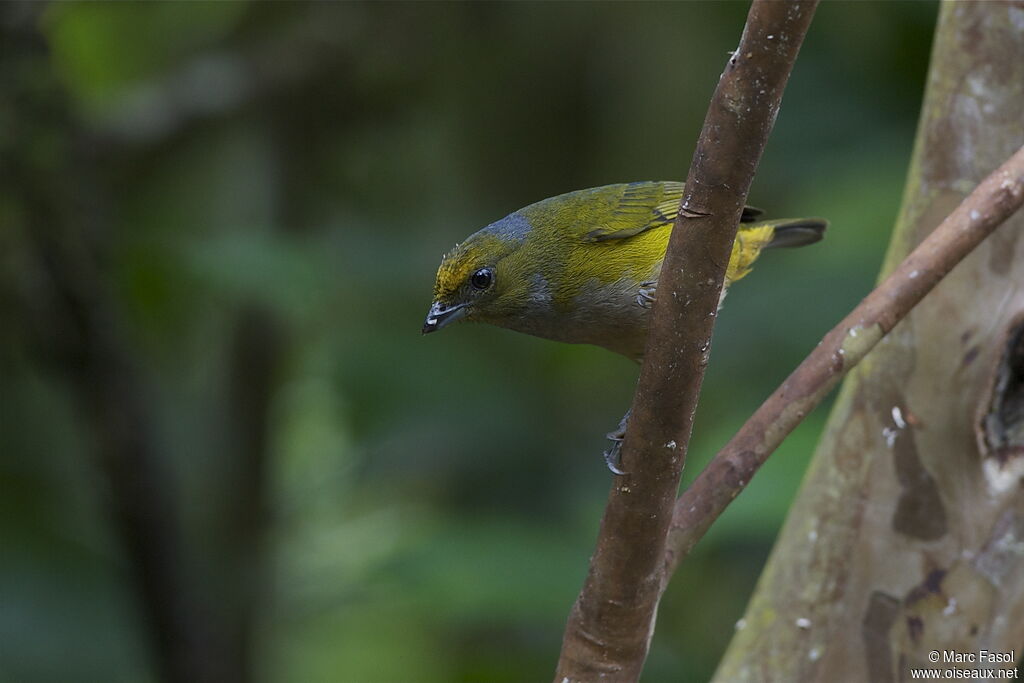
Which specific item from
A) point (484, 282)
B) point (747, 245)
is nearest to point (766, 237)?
point (747, 245)

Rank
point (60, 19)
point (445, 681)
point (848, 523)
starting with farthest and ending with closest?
point (60, 19), point (445, 681), point (848, 523)

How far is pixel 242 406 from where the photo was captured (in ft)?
18.4

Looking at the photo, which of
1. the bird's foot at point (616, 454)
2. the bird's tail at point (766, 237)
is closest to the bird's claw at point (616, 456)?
the bird's foot at point (616, 454)

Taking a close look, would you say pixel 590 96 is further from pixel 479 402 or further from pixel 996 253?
pixel 996 253

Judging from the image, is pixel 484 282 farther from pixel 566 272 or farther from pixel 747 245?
pixel 747 245

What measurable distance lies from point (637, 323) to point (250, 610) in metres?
2.76

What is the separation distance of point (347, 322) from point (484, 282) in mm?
2451

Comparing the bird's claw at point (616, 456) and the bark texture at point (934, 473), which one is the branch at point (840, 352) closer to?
the bird's claw at point (616, 456)

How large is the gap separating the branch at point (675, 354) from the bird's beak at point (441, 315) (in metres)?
1.03

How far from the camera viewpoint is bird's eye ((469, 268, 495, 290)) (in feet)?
10.7

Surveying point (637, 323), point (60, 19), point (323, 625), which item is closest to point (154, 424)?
point (323, 625)

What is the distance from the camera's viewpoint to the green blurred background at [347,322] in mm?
4617

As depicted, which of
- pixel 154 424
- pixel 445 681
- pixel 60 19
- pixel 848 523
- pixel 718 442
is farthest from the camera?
pixel 60 19

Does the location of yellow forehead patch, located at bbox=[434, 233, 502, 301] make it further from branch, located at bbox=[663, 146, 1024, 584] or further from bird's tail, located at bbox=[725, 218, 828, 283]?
branch, located at bbox=[663, 146, 1024, 584]
